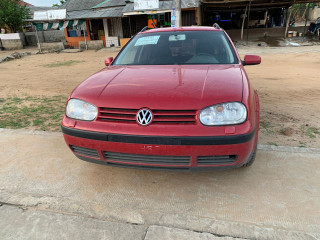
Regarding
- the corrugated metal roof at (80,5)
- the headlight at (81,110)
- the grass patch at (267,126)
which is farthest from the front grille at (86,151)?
the corrugated metal roof at (80,5)

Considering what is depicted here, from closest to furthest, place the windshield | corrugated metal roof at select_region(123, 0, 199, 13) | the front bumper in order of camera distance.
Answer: the front bumper < the windshield < corrugated metal roof at select_region(123, 0, 199, 13)

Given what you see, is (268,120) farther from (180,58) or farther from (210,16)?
(210,16)

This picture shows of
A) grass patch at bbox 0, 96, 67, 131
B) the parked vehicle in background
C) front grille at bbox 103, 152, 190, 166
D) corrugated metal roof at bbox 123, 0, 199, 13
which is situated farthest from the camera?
the parked vehicle in background

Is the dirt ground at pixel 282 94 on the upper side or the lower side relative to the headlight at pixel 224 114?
lower

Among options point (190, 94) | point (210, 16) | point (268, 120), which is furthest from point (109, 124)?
point (210, 16)

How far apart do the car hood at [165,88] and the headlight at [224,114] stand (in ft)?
0.15

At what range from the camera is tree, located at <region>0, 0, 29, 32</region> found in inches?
840

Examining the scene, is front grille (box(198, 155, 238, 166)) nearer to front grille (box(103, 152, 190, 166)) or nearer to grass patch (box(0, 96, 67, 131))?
front grille (box(103, 152, 190, 166))

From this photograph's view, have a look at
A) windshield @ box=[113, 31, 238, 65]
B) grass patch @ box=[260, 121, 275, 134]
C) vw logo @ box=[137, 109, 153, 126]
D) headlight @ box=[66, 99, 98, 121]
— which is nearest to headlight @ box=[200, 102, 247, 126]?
vw logo @ box=[137, 109, 153, 126]

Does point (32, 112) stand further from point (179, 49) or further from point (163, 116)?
point (163, 116)

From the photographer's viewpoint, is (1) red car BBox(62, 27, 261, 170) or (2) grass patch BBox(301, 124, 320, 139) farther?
(2) grass patch BBox(301, 124, 320, 139)

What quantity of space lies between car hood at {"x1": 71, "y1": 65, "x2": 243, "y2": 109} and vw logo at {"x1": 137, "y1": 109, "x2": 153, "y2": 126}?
0.05 metres

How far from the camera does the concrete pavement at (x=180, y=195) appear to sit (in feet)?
6.28

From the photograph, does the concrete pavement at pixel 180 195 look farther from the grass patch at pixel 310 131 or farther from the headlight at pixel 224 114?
the headlight at pixel 224 114
